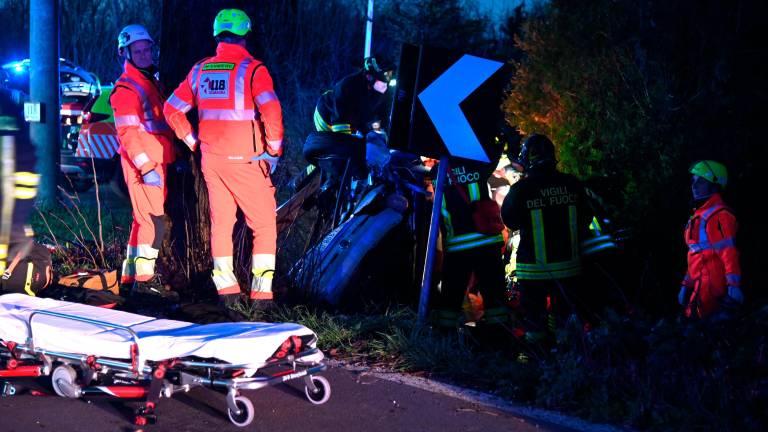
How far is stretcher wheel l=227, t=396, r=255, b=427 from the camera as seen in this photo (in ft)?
15.4

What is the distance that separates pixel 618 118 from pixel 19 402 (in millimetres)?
4462

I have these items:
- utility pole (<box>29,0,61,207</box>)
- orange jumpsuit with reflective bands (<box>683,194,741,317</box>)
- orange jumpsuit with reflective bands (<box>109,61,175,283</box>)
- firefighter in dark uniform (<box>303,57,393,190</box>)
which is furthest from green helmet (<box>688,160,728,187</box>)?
utility pole (<box>29,0,61,207</box>)

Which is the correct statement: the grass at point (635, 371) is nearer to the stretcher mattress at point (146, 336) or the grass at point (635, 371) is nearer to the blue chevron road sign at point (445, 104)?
the stretcher mattress at point (146, 336)

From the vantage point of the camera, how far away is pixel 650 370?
4.89 metres

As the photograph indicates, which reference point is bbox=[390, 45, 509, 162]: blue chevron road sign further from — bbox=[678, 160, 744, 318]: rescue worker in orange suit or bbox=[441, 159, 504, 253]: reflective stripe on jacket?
bbox=[678, 160, 744, 318]: rescue worker in orange suit

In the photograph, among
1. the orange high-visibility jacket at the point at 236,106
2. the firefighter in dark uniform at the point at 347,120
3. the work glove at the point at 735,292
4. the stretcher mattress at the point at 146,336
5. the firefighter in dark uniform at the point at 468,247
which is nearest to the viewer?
the stretcher mattress at the point at 146,336

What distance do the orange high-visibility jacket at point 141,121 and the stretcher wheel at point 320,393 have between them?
10.2 feet

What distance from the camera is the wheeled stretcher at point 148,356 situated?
4.66m

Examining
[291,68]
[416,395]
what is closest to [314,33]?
[291,68]

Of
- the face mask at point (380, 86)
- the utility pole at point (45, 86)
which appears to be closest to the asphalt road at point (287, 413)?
the face mask at point (380, 86)

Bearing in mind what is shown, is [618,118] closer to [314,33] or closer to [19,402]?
[19,402]

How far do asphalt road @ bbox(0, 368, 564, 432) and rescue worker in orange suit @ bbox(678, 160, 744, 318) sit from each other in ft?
6.14

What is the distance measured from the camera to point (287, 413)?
4.95 m

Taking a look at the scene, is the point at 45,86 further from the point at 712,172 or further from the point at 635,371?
the point at 635,371
